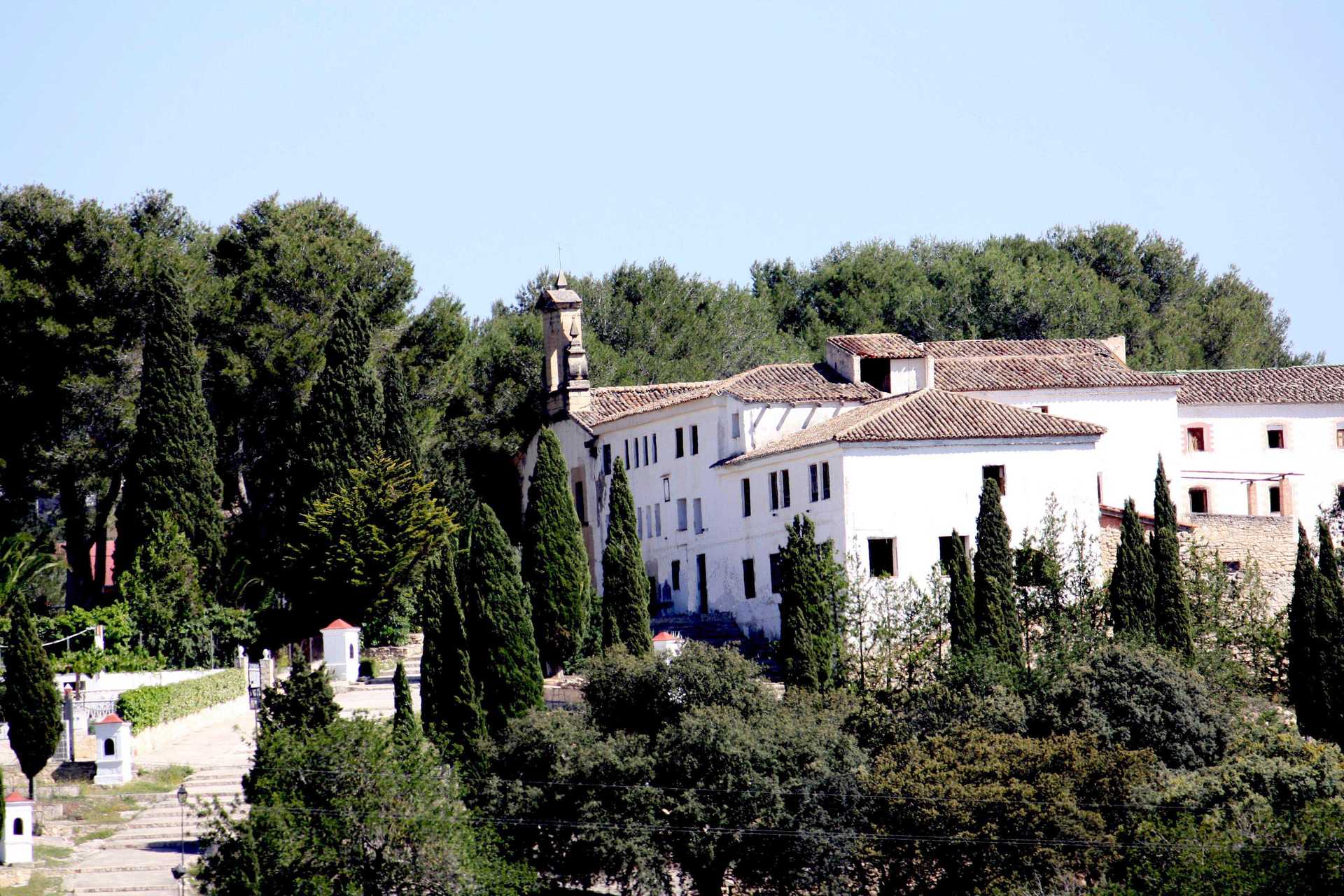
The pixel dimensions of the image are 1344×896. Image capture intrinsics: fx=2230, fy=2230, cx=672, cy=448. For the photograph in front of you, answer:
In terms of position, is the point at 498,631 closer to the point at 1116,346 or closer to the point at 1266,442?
the point at 1116,346

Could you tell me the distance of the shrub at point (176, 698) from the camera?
142ft

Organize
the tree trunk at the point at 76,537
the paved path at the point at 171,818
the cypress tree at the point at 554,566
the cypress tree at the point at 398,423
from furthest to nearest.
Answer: the tree trunk at the point at 76,537
the cypress tree at the point at 398,423
the cypress tree at the point at 554,566
the paved path at the point at 171,818

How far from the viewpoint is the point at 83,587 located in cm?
5697

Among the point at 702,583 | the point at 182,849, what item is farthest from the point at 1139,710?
the point at 182,849

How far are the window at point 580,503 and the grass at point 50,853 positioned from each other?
24.7 m

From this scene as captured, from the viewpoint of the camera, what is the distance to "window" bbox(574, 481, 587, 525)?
61438 millimetres

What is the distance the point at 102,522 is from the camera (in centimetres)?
5781

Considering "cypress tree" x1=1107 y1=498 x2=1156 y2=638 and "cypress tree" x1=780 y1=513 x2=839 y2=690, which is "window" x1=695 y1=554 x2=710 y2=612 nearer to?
"cypress tree" x1=780 y1=513 x2=839 y2=690

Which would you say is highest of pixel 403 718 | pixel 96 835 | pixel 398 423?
pixel 398 423

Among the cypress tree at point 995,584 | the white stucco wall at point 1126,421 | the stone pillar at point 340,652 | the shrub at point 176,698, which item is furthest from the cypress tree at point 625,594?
the white stucco wall at point 1126,421

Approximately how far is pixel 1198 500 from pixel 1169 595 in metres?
13.4

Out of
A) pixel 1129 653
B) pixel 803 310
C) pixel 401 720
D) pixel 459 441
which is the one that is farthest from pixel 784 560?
pixel 803 310

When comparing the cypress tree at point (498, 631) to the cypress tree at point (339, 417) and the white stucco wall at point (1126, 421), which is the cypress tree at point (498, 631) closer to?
the cypress tree at point (339, 417)

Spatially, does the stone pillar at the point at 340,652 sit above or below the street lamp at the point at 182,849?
above
